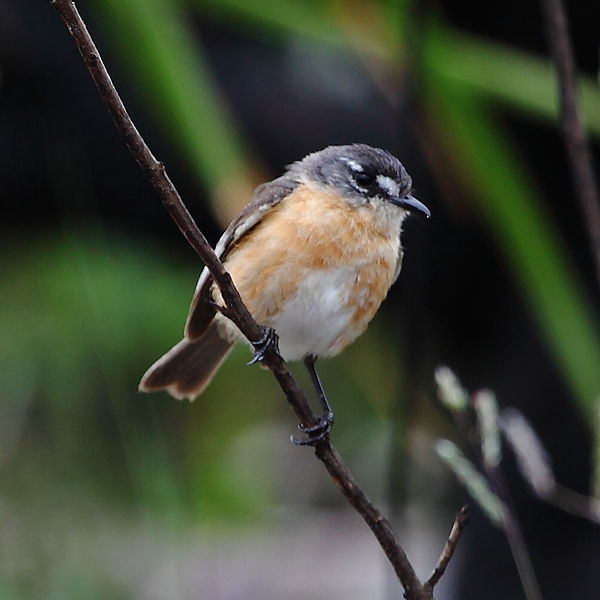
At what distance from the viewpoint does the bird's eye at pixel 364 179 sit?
2.91 m

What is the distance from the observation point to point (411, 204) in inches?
111

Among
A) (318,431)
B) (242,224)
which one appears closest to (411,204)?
(242,224)

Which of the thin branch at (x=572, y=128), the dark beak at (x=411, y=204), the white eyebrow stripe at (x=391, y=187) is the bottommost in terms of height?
the dark beak at (x=411, y=204)

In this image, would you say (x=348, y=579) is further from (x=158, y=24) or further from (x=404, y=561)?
(x=404, y=561)

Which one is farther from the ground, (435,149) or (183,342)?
(435,149)

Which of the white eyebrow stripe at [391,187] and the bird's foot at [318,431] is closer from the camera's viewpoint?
the bird's foot at [318,431]

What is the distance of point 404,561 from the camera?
1.64m

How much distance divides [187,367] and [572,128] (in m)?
1.35

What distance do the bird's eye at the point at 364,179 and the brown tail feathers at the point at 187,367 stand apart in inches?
20.5

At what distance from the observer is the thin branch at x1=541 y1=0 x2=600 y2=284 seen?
1911 millimetres

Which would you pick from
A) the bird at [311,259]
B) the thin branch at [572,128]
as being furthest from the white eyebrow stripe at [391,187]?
the thin branch at [572,128]

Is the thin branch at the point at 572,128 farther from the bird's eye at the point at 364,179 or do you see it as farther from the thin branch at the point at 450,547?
the bird's eye at the point at 364,179

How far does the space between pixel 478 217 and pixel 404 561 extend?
74.0 inches

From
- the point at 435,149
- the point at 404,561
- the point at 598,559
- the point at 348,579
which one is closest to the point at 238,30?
the point at 435,149
